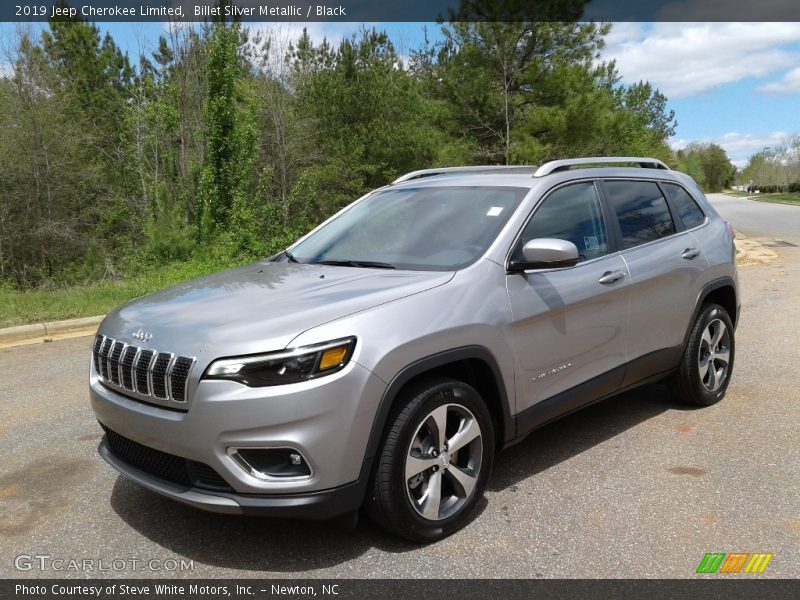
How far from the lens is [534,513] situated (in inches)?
135

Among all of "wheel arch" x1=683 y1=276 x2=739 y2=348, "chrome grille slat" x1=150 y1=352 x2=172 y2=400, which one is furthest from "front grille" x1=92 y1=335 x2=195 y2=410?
"wheel arch" x1=683 y1=276 x2=739 y2=348

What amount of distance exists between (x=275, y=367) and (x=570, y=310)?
5.84ft

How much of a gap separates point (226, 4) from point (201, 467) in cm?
1924

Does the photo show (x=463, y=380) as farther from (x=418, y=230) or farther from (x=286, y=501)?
(x=286, y=501)

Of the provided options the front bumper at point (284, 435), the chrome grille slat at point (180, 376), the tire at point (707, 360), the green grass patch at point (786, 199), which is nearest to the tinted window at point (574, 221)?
the tire at point (707, 360)

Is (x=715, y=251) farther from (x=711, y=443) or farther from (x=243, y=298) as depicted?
(x=243, y=298)

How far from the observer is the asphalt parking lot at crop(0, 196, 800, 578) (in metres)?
2.99

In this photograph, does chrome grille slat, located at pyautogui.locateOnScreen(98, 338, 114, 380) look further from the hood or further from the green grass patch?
the green grass patch

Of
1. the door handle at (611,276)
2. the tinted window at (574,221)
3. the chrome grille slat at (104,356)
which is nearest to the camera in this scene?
the chrome grille slat at (104,356)

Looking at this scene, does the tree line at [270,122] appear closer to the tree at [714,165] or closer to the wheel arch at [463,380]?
the wheel arch at [463,380]

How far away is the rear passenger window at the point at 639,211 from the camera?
14.4ft

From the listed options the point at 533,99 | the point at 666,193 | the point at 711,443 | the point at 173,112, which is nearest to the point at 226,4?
the point at 173,112

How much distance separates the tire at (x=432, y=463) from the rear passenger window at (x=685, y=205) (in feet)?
8.40

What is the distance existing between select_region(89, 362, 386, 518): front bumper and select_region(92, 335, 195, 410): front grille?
0.25 ft
